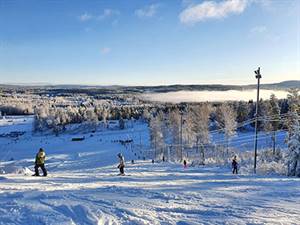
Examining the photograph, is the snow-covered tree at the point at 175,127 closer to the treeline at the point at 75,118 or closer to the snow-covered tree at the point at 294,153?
the snow-covered tree at the point at 294,153

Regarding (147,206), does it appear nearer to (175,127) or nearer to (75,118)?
(175,127)

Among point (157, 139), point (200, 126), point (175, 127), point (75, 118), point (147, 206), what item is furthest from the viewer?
point (75, 118)

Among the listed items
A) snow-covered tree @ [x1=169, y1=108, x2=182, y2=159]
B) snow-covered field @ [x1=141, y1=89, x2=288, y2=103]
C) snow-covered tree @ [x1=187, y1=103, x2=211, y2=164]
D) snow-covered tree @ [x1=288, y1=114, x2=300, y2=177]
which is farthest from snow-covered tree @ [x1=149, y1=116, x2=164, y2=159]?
snow-covered tree @ [x1=288, y1=114, x2=300, y2=177]

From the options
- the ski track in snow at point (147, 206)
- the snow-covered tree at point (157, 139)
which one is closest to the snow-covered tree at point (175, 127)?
the snow-covered tree at point (157, 139)

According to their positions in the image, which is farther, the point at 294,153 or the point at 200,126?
the point at 200,126

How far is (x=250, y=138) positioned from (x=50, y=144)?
5914 cm

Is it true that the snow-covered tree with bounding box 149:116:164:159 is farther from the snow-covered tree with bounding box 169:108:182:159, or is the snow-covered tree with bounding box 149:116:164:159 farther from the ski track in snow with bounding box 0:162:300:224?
the ski track in snow with bounding box 0:162:300:224

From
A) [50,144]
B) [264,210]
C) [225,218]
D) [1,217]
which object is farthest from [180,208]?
[50,144]

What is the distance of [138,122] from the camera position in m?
173

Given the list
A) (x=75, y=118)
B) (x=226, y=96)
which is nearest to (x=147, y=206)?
(x=226, y=96)

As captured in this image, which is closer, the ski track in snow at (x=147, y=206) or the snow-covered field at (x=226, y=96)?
the ski track in snow at (x=147, y=206)

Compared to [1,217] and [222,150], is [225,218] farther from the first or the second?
[222,150]

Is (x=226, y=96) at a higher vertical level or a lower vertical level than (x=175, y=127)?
higher

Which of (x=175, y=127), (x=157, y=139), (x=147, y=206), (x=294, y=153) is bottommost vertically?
(x=157, y=139)
